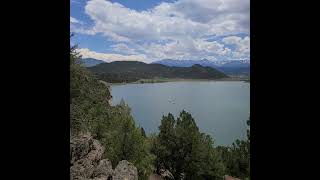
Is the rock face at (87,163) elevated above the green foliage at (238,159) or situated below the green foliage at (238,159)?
above

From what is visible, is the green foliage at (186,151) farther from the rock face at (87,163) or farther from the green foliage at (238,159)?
the rock face at (87,163)

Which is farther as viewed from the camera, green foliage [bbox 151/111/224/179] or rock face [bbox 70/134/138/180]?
green foliage [bbox 151/111/224/179]

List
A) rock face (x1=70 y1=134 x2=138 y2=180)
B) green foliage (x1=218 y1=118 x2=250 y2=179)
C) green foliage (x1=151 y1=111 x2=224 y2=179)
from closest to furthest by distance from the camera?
1. rock face (x1=70 y1=134 x2=138 y2=180)
2. green foliage (x1=218 y1=118 x2=250 y2=179)
3. green foliage (x1=151 y1=111 x2=224 y2=179)

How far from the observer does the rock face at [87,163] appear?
15509 millimetres

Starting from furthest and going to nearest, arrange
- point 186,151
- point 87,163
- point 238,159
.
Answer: point 186,151 < point 238,159 < point 87,163

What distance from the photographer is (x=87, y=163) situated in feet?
53.5

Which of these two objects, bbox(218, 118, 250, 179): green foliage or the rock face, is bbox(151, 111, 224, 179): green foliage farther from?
the rock face

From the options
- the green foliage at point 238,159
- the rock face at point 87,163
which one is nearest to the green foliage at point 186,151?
the green foliage at point 238,159

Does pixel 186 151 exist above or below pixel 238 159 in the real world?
above

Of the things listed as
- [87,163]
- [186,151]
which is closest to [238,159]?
[186,151]

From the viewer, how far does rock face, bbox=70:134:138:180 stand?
1551cm

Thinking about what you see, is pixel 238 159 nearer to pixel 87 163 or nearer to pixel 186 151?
pixel 186 151

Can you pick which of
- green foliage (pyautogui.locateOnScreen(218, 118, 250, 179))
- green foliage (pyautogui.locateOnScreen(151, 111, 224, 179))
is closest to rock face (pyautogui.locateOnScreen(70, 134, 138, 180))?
green foliage (pyautogui.locateOnScreen(218, 118, 250, 179))
